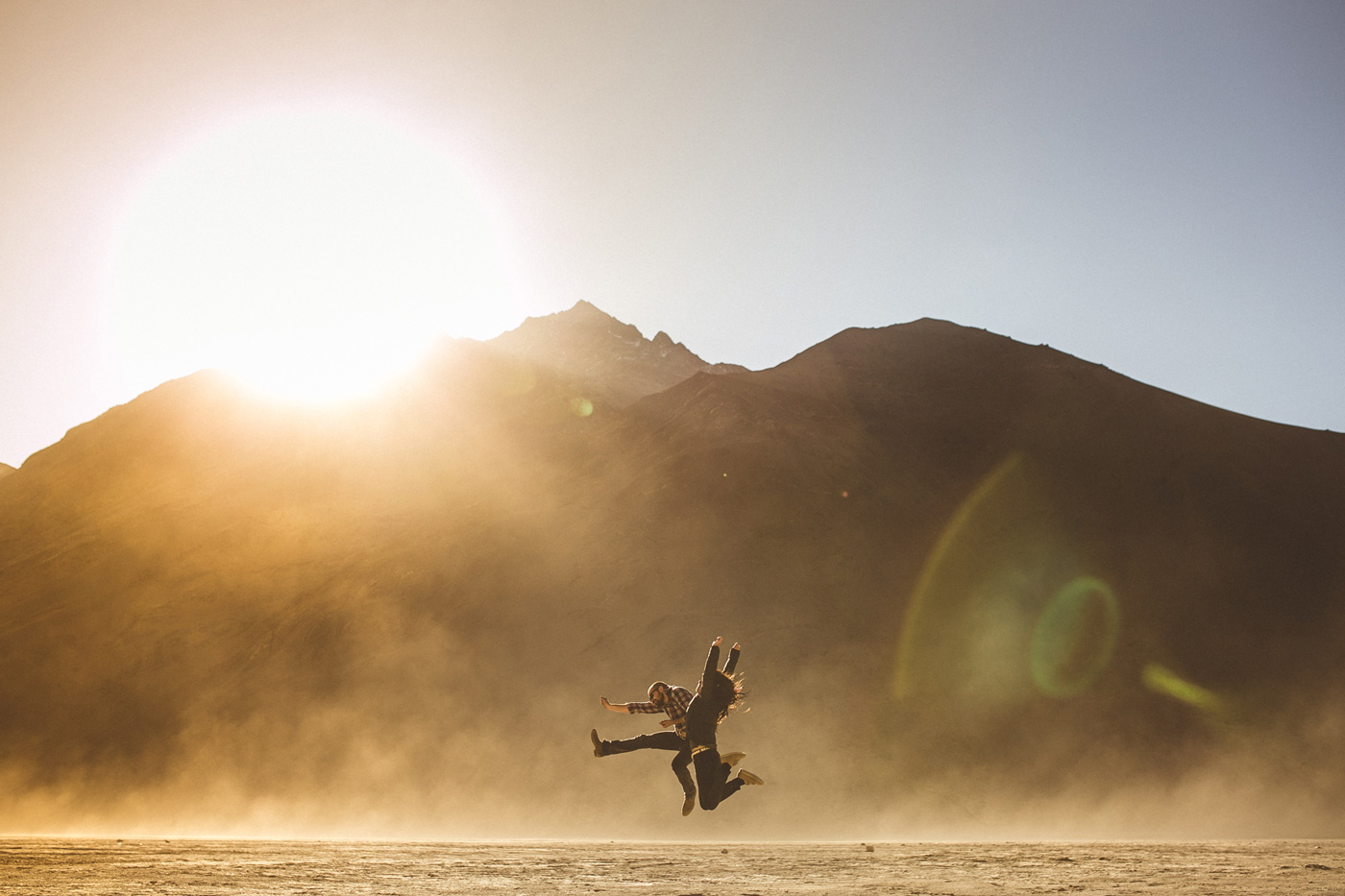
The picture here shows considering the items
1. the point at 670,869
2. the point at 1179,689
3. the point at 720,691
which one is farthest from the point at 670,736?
the point at 1179,689

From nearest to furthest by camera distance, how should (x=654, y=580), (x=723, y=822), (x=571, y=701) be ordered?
(x=723, y=822)
(x=571, y=701)
(x=654, y=580)

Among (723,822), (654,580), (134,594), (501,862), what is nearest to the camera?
(501,862)

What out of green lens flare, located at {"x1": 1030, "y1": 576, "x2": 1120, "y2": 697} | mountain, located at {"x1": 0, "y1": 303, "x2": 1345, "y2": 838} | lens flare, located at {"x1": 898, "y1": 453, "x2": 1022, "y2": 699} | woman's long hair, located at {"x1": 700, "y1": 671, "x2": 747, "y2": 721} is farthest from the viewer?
green lens flare, located at {"x1": 1030, "y1": 576, "x2": 1120, "y2": 697}

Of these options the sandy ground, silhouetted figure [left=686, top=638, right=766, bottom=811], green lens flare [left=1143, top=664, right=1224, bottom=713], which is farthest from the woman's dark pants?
green lens flare [left=1143, top=664, right=1224, bottom=713]

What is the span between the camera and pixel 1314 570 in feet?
157

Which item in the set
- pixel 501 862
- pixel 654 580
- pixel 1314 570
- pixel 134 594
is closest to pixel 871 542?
pixel 654 580

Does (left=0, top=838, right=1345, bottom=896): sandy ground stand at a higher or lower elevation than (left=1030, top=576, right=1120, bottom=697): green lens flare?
lower

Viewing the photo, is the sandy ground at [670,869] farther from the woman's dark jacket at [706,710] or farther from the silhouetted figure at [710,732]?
the woman's dark jacket at [706,710]

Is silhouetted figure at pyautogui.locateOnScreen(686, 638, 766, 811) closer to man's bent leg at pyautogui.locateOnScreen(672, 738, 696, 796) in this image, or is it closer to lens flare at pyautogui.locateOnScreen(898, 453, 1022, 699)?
man's bent leg at pyautogui.locateOnScreen(672, 738, 696, 796)

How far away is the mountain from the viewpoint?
36.1 m

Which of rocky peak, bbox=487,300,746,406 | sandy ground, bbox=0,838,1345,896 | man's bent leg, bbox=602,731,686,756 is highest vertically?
rocky peak, bbox=487,300,746,406

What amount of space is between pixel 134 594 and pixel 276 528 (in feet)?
32.3

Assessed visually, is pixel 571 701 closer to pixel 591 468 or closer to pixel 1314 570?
pixel 591 468

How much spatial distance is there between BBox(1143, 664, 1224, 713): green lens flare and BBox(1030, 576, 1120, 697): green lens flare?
6.64 ft
